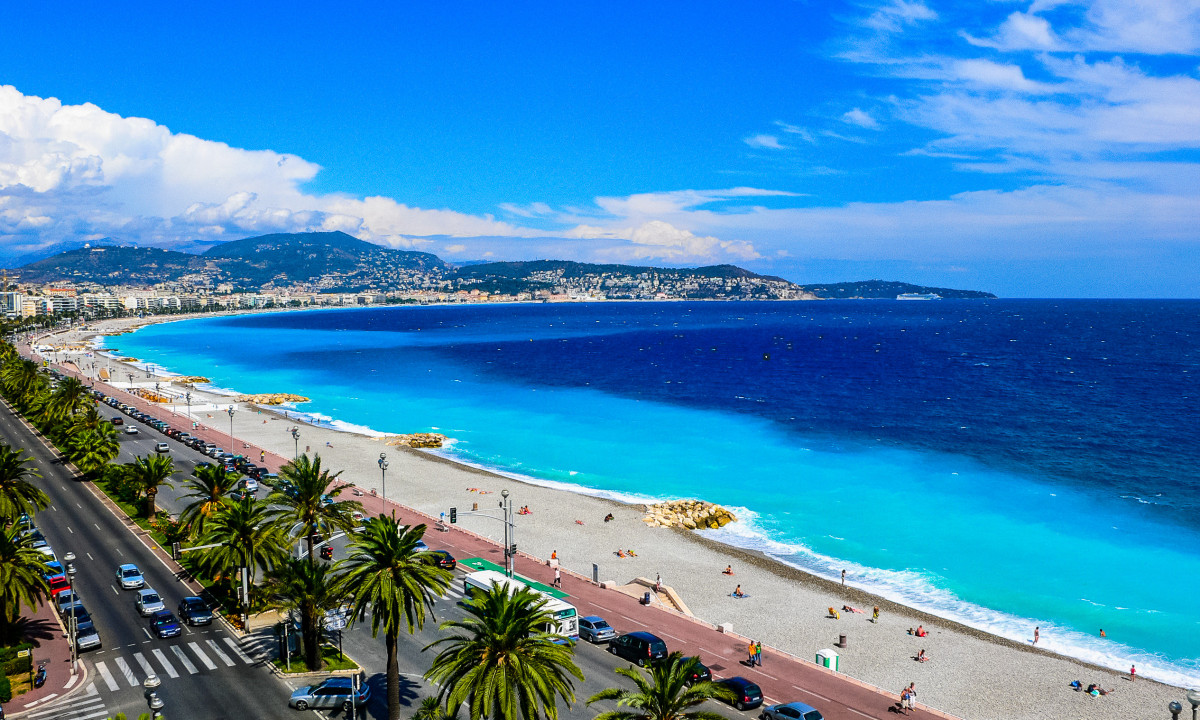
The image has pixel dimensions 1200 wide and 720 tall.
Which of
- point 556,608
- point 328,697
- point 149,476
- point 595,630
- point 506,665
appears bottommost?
point 595,630

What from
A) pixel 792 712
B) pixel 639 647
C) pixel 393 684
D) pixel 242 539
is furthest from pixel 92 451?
pixel 792 712

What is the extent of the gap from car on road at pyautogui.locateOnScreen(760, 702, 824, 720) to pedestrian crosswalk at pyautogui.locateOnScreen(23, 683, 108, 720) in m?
24.2

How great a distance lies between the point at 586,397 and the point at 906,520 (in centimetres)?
6686

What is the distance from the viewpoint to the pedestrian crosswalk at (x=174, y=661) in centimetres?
2947

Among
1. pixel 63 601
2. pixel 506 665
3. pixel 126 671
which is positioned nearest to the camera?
pixel 506 665

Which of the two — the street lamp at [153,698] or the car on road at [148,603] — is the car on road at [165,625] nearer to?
the car on road at [148,603]

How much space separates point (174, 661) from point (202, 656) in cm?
104

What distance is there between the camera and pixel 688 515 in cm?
5906

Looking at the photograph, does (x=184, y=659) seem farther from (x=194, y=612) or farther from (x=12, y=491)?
(x=12, y=491)

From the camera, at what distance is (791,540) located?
181 feet

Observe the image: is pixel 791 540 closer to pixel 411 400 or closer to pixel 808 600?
pixel 808 600

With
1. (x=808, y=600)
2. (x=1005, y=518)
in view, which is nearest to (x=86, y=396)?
(x=808, y=600)

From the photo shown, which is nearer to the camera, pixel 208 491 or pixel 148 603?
pixel 148 603

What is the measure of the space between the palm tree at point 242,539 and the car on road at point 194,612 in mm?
2599
